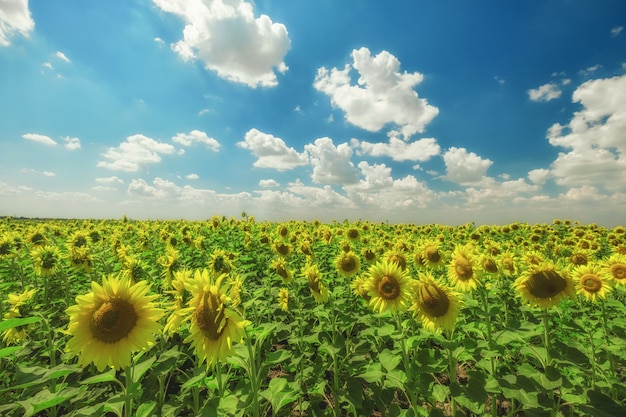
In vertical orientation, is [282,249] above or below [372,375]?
above

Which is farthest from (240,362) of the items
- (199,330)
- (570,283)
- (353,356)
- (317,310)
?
(570,283)

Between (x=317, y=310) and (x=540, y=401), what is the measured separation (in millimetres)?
3196

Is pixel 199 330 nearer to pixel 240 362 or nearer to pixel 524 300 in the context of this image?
pixel 240 362

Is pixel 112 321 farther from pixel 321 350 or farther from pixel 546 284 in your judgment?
pixel 546 284

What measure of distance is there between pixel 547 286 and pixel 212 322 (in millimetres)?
4394

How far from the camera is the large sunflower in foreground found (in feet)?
9.09

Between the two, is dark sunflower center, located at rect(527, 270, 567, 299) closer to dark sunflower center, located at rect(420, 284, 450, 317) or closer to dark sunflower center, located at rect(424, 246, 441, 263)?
dark sunflower center, located at rect(420, 284, 450, 317)

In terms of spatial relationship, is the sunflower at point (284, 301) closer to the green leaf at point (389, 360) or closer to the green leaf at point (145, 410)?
the green leaf at point (389, 360)

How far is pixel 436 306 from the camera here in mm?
4004

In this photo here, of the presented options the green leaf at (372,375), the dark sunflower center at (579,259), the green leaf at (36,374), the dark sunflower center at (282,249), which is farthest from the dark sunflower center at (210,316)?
the dark sunflower center at (579,259)

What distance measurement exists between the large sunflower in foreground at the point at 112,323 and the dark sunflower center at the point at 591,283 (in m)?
6.56

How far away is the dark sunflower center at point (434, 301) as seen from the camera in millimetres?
4008

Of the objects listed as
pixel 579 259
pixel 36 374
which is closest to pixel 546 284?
pixel 579 259

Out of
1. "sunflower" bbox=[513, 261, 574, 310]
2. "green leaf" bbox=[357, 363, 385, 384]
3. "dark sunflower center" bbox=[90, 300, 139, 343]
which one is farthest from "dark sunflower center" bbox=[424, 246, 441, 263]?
"dark sunflower center" bbox=[90, 300, 139, 343]
